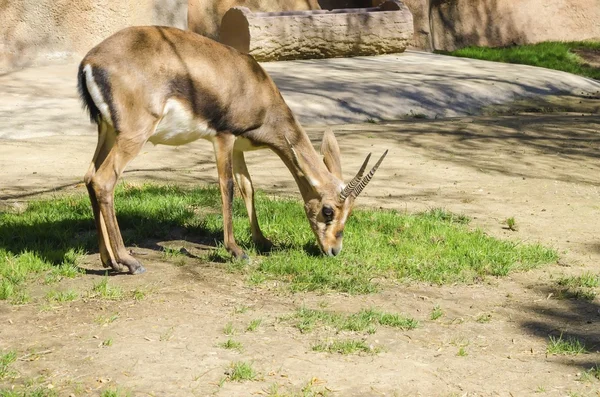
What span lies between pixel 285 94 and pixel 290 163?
6.40 metres

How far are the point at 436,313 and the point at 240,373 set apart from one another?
155 centimetres

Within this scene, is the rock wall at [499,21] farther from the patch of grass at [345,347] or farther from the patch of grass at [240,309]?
the patch of grass at [345,347]

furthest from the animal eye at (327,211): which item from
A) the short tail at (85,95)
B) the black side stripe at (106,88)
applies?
the short tail at (85,95)

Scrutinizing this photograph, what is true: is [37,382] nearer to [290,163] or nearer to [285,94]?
[290,163]

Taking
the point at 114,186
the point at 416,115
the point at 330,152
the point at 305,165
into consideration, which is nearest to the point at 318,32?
the point at 416,115

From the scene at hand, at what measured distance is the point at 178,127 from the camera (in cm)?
629

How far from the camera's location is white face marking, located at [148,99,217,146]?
6.21 m

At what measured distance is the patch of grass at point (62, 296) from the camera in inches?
220

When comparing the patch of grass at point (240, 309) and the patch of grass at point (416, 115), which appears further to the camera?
the patch of grass at point (416, 115)

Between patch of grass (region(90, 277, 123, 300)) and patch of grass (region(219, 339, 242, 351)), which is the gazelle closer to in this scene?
patch of grass (region(90, 277, 123, 300))

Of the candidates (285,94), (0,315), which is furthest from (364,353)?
(285,94)

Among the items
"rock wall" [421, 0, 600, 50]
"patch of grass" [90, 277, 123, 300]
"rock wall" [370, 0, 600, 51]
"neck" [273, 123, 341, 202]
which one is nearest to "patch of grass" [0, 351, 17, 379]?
"patch of grass" [90, 277, 123, 300]

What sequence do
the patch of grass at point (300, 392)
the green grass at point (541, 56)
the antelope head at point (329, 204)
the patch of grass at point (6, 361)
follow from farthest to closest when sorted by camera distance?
the green grass at point (541, 56) → the antelope head at point (329, 204) → the patch of grass at point (6, 361) → the patch of grass at point (300, 392)

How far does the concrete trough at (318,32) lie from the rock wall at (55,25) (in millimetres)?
1834
